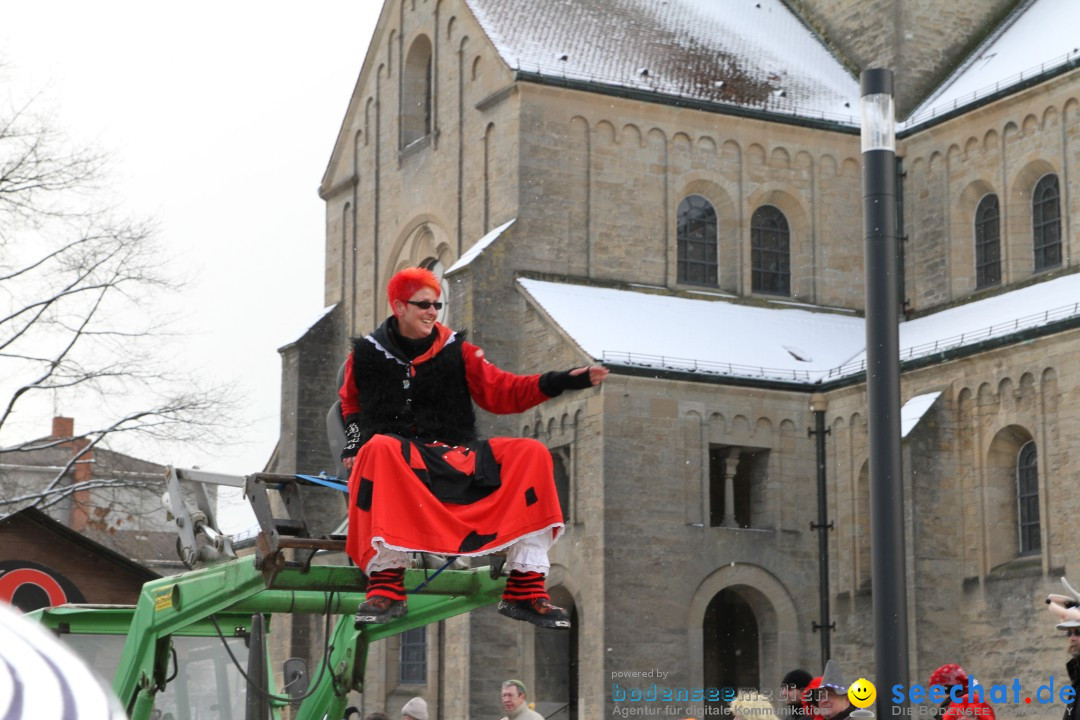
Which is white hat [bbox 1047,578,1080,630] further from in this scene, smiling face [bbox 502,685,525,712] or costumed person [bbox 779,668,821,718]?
smiling face [bbox 502,685,525,712]

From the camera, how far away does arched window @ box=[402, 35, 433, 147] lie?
111 ft

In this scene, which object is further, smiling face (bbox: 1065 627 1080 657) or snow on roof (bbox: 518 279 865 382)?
snow on roof (bbox: 518 279 865 382)

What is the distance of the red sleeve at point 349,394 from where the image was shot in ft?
19.0

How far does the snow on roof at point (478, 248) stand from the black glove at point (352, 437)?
23.0m

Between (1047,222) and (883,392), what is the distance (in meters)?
22.4

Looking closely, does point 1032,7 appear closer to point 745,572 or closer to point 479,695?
point 745,572

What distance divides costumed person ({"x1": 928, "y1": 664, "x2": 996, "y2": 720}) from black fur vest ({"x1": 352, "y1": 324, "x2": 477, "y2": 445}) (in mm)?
2754

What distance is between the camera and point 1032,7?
3253 centimetres

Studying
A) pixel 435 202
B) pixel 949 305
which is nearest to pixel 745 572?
pixel 949 305

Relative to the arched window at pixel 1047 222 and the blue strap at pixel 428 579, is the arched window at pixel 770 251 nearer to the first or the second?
the arched window at pixel 1047 222

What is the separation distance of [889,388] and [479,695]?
20785 millimetres

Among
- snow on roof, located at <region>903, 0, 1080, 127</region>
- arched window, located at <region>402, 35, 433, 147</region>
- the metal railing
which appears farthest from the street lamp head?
arched window, located at <region>402, 35, 433, 147</region>

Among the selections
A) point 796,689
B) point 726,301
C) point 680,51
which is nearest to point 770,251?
point 726,301

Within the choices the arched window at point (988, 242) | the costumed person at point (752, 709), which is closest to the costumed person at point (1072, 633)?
the costumed person at point (752, 709)
